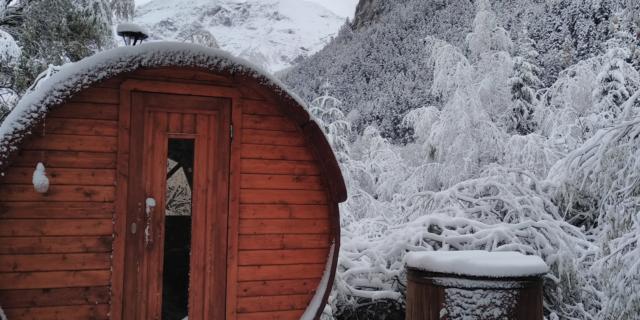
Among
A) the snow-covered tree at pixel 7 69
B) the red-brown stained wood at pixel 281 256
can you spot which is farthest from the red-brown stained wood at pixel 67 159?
the snow-covered tree at pixel 7 69

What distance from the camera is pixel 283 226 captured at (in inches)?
166

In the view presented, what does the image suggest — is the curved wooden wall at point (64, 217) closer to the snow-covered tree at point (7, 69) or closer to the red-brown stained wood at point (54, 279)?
the red-brown stained wood at point (54, 279)

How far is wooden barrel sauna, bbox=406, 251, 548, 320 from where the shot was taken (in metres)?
3.44

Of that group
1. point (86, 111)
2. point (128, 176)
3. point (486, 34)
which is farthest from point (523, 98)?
point (86, 111)

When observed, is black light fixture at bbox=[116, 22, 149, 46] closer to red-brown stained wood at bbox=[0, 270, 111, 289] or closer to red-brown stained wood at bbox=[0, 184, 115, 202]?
red-brown stained wood at bbox=[0, 184, 115, 202]

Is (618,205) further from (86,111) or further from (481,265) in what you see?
→ (86,111)

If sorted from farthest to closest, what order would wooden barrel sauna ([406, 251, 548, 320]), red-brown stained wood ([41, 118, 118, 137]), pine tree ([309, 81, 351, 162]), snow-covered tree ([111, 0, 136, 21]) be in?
1. snow-covered tree ([111, 0, 136, 21])
2. pine tree ([309, 81, 351, 162])
3. red-brown stained wood ([41, 118, 118, 137])
4. wooden barrel sauna ([406, 251, 548, 320])

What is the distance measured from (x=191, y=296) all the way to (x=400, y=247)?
99.1 inches

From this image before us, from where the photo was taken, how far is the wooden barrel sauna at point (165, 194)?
3580 mm

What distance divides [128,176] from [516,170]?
4.58 m

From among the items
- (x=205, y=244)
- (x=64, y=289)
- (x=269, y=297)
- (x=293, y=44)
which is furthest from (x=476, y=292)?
(x=293, y=44)

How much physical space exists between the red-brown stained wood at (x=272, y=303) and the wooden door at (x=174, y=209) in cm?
18

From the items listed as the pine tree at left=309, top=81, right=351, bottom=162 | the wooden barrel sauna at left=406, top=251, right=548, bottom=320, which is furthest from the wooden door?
the pine tree at left=309, top=81, right=351, bottom=162

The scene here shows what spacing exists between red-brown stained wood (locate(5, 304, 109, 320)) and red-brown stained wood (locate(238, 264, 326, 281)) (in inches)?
41.7
